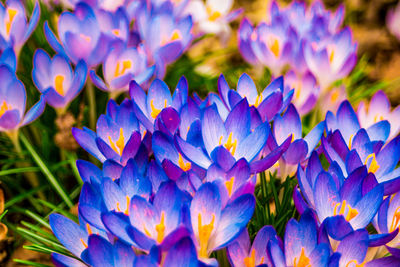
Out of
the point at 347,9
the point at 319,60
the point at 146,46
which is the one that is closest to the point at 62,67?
the point at 146,46

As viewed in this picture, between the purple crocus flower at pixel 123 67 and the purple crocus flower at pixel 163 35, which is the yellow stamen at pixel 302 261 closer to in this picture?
the purple crocus flower at pixel 123 67

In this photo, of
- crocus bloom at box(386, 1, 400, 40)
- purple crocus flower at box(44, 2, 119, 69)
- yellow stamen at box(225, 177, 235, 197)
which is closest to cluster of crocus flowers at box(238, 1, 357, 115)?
purple crocus flower at box(44, 2, 119, 69)

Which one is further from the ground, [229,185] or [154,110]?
[154,110]

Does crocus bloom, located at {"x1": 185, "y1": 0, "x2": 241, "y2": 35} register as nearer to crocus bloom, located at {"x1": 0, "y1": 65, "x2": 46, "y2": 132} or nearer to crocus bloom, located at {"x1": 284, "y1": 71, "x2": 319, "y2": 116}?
crocus bloom, located at {"x1": 284, "y1": 71, "x2": 319, "y2": 116}

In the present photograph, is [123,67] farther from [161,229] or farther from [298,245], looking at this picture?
[298,245]

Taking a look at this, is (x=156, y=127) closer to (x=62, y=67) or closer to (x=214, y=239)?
(x=214, y=239)

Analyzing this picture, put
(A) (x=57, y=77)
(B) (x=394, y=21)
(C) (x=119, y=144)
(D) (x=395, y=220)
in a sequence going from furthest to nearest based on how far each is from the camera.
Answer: (B) (x=394, y=21)
(A) (x=57, y=77)
(C) (x=119, y=144)
(D) (x=395, y=220)

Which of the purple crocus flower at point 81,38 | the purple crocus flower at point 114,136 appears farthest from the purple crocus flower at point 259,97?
the purple crocus flower at point 81,38

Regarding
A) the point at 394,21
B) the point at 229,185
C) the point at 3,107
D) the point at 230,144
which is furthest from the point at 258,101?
the point at 394,21
